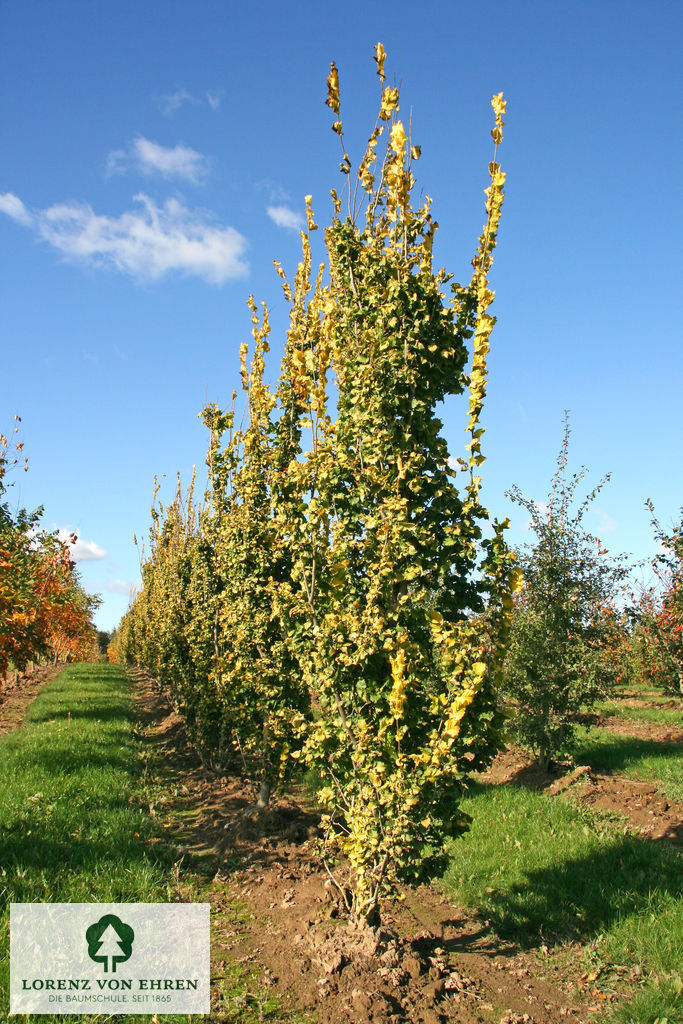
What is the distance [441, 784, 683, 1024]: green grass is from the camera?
4.35 m

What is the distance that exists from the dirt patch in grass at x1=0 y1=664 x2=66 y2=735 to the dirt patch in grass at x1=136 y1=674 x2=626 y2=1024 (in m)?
8.76

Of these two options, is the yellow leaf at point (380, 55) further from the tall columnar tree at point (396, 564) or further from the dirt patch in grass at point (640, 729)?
the dirt patch in grass at point (640, 729)

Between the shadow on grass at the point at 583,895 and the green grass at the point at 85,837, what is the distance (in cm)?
227

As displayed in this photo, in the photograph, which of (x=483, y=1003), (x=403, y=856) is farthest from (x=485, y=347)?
(x=483, y=1003)

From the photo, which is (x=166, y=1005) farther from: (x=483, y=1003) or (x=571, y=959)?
(x=571, y=959)

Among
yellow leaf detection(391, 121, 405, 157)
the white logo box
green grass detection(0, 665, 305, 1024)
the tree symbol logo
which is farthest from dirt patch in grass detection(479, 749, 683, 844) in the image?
yellow leaf detection(391, 121, 405, 157)

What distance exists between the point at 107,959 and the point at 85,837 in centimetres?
199

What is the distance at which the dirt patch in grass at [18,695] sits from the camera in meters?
13.9

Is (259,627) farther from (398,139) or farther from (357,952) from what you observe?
(398,139)

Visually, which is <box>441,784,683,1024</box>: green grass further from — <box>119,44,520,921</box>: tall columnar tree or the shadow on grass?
<box>119,44,520,921</box>: tall columnar tree

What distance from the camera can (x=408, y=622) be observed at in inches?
163

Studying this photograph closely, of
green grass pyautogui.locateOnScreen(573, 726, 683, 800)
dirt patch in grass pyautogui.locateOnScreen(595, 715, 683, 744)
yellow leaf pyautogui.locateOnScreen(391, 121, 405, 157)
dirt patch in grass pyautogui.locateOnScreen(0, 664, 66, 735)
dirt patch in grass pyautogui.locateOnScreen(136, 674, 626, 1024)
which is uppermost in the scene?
yellow leaf pyautogui.locateOnScreen(391, 121, 405, 157)

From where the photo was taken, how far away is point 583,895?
5.22 meters

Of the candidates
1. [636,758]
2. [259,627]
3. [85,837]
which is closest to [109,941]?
[85,837]
